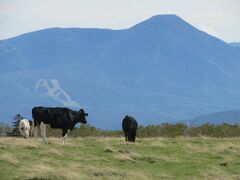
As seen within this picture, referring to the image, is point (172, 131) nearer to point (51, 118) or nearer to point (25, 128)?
point (25, 128)

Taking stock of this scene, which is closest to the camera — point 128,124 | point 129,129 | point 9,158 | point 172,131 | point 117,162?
point 9,158

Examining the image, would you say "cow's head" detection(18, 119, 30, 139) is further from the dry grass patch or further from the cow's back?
the dry grass patch

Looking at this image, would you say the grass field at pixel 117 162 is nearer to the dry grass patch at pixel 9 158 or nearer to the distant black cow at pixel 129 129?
the dry grass patch at pixel 9 158

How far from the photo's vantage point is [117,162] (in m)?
22.2

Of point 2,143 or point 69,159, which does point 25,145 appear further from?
point 69,159

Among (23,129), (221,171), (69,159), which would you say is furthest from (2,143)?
(221,171)

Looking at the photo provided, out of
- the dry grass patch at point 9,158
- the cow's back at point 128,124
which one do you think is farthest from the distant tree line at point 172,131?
the dry grass patch at point 9,158

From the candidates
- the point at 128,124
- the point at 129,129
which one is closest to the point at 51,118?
the point at 129,129

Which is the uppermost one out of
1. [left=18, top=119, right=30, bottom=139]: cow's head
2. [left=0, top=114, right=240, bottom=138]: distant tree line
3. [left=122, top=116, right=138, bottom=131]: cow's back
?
[left=0, top=114, right=240, bottom=138]: distant tree line

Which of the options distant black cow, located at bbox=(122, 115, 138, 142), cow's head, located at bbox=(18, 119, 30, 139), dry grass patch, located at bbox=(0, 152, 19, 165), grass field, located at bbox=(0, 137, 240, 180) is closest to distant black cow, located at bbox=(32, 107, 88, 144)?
cow's head, located at bbox=(18, 119, 30, 139)

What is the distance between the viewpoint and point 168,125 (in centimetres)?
4838

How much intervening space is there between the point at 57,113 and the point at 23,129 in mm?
2483

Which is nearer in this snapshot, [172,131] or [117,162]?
[117,162]

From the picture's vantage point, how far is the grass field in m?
18.2
